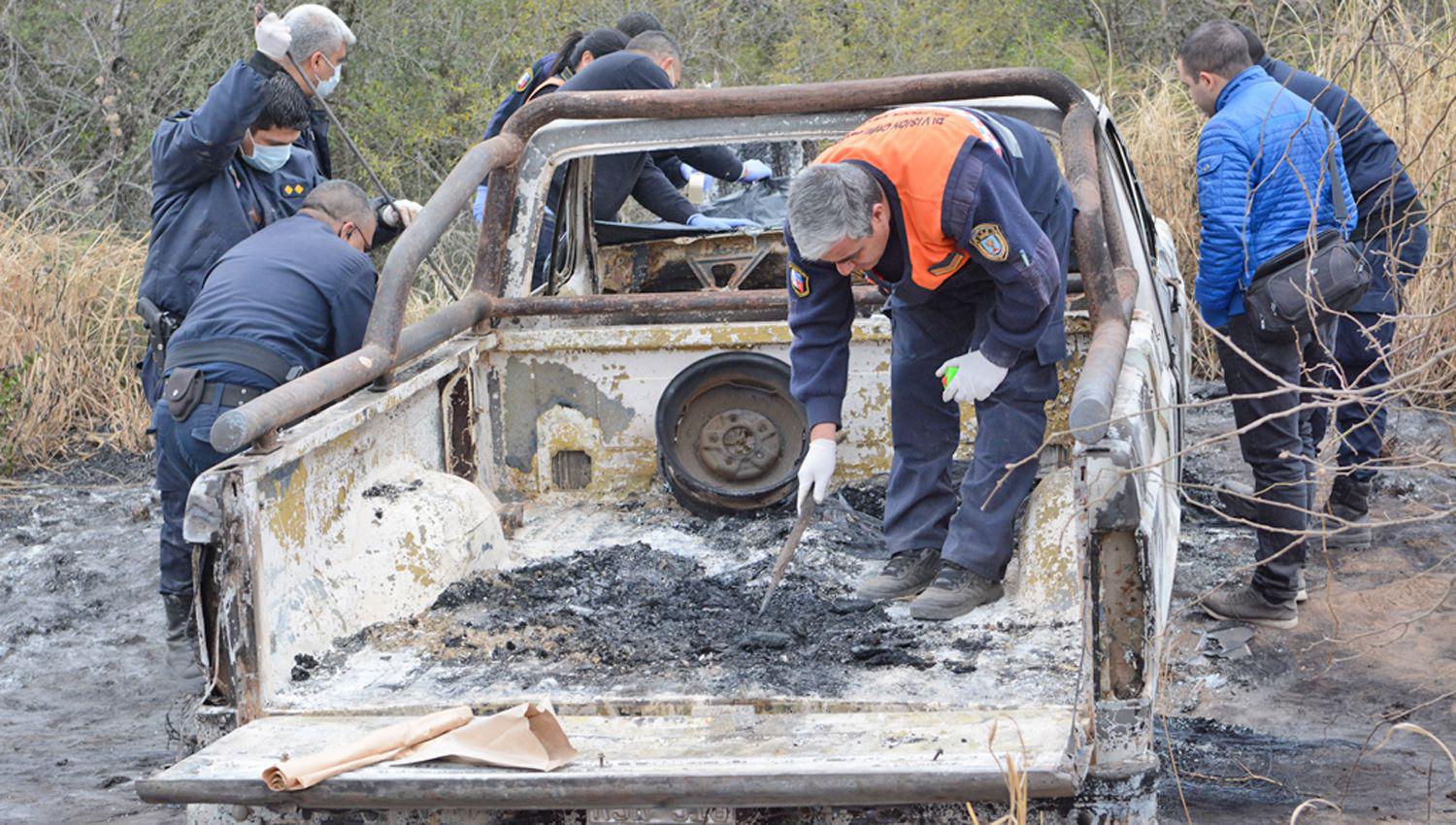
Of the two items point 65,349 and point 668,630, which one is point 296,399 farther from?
point 65,349

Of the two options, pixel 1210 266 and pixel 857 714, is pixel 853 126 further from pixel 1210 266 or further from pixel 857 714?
pixel 857 714

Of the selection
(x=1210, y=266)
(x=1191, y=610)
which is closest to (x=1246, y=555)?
(x=1191, y=610)

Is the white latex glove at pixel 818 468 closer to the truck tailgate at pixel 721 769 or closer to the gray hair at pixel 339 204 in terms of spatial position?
the truck tailgate at pixel 721 769

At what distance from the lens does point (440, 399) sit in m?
4.65

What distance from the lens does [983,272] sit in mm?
3883

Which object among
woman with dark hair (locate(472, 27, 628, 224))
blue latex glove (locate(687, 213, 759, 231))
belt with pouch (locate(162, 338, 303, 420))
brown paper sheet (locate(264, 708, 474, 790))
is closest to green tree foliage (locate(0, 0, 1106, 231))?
woman with dark hair (locate(472, 27, 628, 224))

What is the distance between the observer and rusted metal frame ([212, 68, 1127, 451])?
3.86 metres

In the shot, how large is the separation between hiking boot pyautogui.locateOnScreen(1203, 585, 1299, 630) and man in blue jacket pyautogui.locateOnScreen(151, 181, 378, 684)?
3.08m

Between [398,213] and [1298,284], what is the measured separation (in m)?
2.96

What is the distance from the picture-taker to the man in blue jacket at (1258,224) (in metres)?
5.07

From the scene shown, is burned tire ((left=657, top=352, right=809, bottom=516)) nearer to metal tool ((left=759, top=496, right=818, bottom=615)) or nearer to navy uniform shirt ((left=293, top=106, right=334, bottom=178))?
metal tool ((left=759, top=496, right=818, bottom=615))

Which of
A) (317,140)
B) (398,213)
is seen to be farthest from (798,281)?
(317,140)

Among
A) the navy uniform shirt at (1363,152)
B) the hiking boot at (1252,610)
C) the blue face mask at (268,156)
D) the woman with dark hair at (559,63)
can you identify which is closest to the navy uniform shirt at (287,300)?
the blue face mask at (268,156)

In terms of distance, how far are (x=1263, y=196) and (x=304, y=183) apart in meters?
3.28
